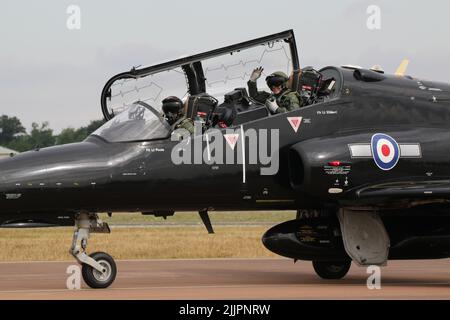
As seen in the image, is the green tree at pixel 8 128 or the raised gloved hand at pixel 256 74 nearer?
the raised gloved hand at pixel 256 74

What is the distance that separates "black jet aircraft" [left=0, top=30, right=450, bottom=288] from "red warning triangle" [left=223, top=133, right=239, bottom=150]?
0.7 inches

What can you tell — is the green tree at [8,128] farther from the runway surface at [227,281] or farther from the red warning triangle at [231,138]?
the red warning triangle at [231,138]

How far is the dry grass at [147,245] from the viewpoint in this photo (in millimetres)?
23125

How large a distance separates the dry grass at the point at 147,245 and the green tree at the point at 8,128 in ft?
225

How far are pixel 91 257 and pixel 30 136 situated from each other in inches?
3149

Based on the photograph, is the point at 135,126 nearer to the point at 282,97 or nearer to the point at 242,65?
the point at 242,65

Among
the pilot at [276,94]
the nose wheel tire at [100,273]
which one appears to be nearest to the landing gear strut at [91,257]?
the nose wheel tire at [100,273]

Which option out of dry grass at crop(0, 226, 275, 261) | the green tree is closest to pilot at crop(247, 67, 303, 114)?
dry grass at crop(0, 226, 275, 261)

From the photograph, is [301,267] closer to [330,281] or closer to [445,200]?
[330,281]

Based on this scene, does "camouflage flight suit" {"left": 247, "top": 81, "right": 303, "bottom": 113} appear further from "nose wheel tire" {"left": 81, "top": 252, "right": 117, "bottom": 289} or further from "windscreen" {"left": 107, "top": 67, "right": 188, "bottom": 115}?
"nose wheel tire" {"left": 81, "top": 252, "right": 117, "bottom": 289}

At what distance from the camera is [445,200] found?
14.6m

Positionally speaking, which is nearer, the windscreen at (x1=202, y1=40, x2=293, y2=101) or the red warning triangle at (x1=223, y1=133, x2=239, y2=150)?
the red warning triangle at (x1=223, y1=133, x2=239, y2=150)

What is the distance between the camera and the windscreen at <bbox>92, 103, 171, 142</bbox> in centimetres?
1430

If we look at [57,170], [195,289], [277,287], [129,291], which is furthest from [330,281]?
[57,170]
